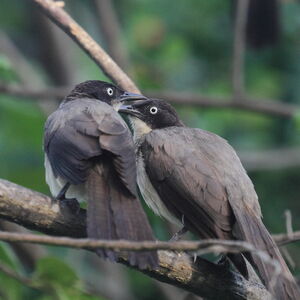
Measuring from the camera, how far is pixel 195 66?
11.1m

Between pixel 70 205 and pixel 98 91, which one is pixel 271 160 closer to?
pixel 98 91

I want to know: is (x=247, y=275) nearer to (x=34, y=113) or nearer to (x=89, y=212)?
(x=89, y=212)

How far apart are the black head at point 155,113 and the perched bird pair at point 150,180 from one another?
0.34 metres

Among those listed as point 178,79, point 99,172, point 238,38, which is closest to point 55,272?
point 99,172

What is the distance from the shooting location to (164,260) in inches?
208

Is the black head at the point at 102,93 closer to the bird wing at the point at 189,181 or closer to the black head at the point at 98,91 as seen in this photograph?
the black head at the point at 98,91

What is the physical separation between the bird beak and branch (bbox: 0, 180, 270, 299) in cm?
188

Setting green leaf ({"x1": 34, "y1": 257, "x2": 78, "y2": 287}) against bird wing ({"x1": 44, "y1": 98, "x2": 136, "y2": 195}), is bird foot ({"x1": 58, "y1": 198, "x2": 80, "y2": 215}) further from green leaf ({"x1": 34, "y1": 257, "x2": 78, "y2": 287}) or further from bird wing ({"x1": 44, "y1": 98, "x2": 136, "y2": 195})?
green leaf ({"x1": 34, "y1": 257, "x2": 78, "y2": 287})

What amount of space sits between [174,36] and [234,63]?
2.56m

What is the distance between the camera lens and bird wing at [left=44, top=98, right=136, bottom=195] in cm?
543

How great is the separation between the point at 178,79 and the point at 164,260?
606 centimetres

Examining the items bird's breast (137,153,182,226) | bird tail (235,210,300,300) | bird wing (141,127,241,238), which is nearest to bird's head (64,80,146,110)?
bird wing (141,127,241,238)

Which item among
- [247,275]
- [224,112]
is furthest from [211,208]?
[224,112]

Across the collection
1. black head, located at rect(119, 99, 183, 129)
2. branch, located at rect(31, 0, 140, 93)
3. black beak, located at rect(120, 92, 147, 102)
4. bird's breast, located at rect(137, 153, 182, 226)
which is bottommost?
bird's breast, located at rect(137, 153, 182, 226)
